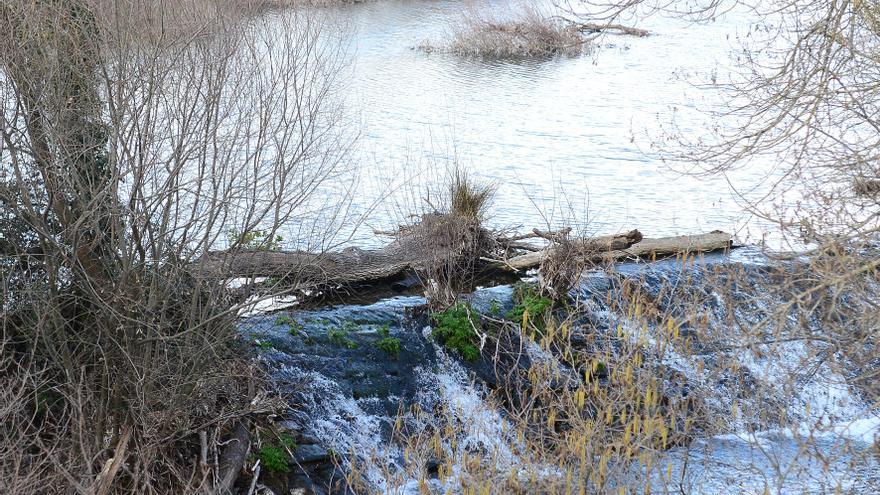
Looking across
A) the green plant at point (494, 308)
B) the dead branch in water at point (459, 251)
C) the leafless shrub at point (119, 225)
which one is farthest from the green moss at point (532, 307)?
the leafless shrub at point (119, 225)

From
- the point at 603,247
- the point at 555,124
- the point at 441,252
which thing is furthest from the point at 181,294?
the point at 555,124

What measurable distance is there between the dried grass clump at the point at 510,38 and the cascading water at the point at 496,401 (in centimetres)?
1371

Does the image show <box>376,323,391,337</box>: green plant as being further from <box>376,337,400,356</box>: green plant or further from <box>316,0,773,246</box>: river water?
<box>316,0,773,246</box>: river water

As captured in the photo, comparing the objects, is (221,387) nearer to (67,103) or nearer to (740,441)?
(67,103)

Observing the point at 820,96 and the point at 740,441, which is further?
the point at 740,441

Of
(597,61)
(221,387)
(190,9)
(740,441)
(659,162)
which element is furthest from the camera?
(597,61)

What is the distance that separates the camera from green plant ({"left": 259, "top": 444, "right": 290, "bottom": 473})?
661 centimetres

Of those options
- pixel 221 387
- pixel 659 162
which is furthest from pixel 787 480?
pixel 659 162

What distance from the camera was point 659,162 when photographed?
46.2 ft

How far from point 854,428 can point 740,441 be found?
3.67ft

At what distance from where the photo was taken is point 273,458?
6.65m

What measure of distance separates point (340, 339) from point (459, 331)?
3.46 feet

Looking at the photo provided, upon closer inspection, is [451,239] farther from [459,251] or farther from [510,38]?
[510,38]

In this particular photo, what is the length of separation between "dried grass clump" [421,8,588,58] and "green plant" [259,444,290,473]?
1614 cm
